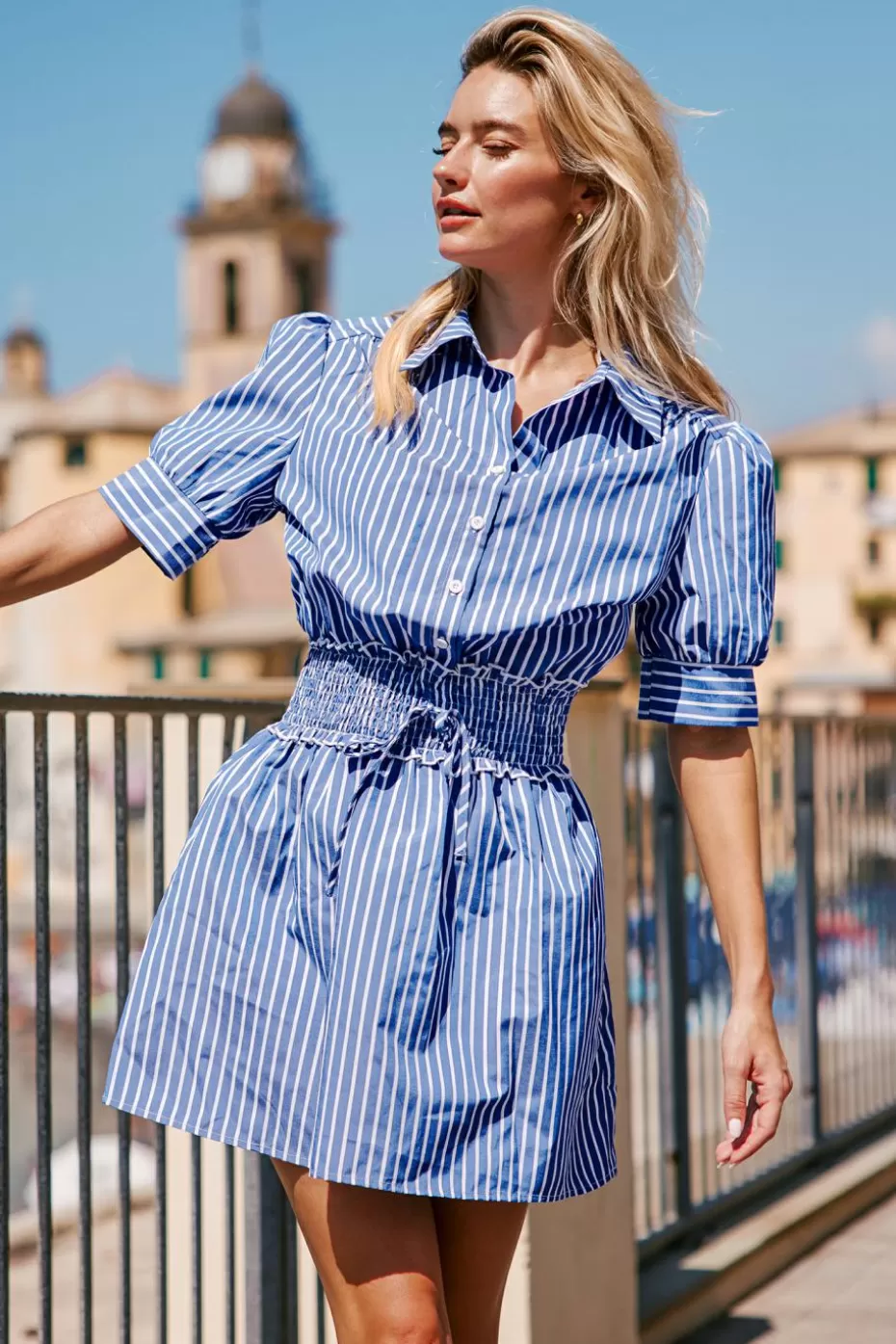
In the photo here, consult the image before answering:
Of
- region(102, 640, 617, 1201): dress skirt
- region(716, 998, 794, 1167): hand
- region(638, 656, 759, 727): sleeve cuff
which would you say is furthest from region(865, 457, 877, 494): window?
region(102, 640, 617, 1201): dress skirt

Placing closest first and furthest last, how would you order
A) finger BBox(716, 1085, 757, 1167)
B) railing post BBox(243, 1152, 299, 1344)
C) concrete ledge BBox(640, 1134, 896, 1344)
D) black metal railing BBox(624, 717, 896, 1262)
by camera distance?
finger BBox(716, 1085, 757, 1167) < railing post BBox(243, 1152, 299, 1344) < concrete ledge BBox(640, 1134, 896, 1344) < black metal railing BBox(624, 717, 896, 1262)

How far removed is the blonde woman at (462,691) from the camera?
5.84 feet

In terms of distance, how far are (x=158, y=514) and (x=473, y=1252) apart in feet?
2.74

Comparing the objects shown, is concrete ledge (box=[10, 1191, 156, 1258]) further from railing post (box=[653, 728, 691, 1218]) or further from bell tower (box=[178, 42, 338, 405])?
bell tower (box=[178, 42, 338, 405])

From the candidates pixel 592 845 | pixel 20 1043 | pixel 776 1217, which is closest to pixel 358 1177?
pixel 592 845

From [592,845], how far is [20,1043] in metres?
50.0

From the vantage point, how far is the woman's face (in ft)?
6.42

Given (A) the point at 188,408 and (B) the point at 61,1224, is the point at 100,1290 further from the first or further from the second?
(A) the point at 188,408

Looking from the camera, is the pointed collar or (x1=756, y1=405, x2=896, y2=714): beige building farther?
(x1=756, y1=405, x2=896, y2=714): beige building

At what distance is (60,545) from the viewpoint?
1.86 m

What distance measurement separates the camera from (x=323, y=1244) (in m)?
1.80

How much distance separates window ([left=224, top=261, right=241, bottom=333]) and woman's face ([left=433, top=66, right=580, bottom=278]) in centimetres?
7465

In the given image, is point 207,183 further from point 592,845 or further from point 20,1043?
point 592,845

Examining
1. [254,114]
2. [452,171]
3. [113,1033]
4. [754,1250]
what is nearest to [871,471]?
[254,114]
